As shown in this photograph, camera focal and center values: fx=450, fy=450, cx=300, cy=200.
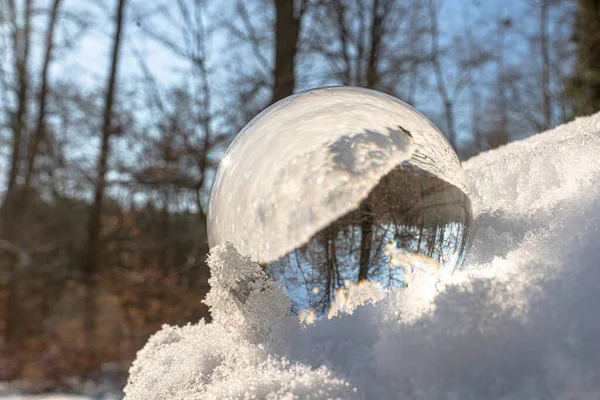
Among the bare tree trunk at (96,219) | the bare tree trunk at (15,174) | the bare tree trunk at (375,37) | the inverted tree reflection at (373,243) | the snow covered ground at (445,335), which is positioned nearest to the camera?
the snow covered ground at (445,335)

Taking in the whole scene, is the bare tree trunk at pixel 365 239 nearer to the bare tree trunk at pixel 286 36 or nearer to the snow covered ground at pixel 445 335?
the snow covered ground at pixel 445 335

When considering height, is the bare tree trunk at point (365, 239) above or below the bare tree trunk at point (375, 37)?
below

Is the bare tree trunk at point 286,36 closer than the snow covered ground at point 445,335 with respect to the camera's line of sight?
No

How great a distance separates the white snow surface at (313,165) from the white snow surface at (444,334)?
0.32 ft

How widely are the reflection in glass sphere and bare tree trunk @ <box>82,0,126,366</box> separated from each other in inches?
357

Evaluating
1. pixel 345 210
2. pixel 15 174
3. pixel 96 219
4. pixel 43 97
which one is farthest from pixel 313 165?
pixel 15 174

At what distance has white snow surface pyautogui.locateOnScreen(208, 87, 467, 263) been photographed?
0.97 meters

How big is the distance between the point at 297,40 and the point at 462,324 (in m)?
7.51

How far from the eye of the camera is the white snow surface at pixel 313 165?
3.19ft

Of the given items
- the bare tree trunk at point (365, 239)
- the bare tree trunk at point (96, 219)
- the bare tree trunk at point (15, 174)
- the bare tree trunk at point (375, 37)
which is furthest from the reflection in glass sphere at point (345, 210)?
the bare tree trunk at point (15, 174)

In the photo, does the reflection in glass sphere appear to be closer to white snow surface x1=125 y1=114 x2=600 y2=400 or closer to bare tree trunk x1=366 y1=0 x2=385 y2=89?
white snow surface x1=125 y1=114 x2=600 y2=400

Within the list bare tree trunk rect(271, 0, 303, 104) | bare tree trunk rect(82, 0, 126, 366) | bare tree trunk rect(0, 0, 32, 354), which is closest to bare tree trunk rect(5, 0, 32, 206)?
bare tree trunk rect(0, 0, 32, 354)

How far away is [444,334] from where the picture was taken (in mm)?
672

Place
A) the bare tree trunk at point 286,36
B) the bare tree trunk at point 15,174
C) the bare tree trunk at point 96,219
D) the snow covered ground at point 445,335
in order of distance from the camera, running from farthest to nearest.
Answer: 1. the bare tree trunk at point 15,174
2. the bare tree trunk at point 96,219
3. the bare tree trunk at point 286,36
4. the snow covered ground at point 445,335
